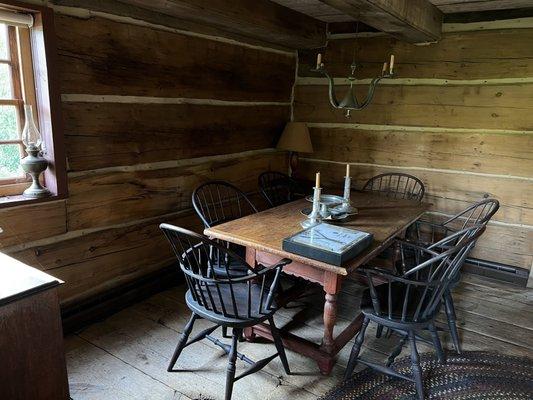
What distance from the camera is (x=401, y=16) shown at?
257 cm

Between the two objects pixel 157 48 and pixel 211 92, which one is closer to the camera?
Answer: pixel 157 48

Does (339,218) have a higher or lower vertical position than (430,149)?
lower

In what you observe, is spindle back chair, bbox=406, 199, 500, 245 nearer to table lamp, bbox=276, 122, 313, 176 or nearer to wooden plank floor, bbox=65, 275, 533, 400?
wooden plank floor, bbox=65, 275, 533, 400

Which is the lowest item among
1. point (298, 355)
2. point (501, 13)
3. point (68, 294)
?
point (298, 355)

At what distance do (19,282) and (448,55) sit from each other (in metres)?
3.52

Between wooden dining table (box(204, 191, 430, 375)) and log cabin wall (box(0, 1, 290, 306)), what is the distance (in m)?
0.80

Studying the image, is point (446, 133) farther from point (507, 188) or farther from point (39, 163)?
point (39, 163)

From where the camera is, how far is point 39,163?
7.02ft

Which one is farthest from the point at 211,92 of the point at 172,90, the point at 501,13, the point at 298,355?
the point at 501,13

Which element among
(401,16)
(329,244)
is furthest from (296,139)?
(329,244)

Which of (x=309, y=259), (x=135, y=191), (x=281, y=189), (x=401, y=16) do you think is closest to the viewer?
(x=309, y=259)

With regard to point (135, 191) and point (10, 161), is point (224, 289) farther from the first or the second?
point (10, 161)

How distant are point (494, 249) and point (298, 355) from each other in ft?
7.19

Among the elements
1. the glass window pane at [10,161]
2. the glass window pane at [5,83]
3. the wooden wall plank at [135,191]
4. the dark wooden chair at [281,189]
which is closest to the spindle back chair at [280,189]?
the dark wooden chair at [281,189]
